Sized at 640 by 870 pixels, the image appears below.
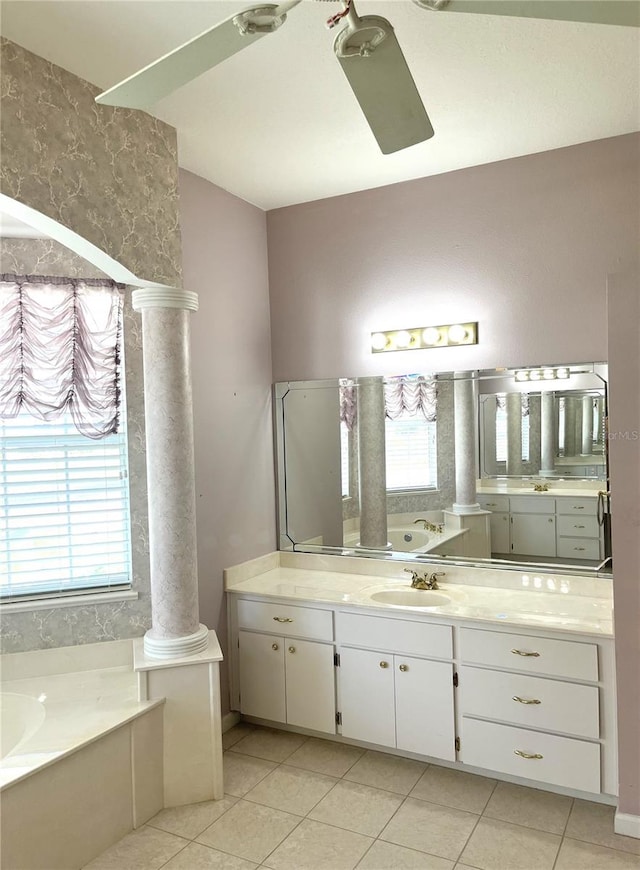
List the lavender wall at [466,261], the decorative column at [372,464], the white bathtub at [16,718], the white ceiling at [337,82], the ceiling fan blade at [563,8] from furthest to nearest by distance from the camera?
the decorative column at [372,464]
the lavender wall at [466,261]
the white bathtub at [16,718]
the white ceiling at [337,82]
the ceiling fan blade at [563,8]

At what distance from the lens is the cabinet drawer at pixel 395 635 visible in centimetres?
291

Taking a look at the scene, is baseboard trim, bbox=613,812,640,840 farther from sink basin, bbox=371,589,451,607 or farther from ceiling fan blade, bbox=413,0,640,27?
ceiling fan blade, bbox=413,0,640,27

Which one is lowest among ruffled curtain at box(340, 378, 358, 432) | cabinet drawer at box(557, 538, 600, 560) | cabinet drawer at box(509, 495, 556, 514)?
cabinet drawer at box(557, 538, 600, 560)

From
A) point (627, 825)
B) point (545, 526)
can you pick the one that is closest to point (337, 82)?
point (545, 526)

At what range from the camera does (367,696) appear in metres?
3.09

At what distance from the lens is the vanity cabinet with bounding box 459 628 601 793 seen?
8.60 ft

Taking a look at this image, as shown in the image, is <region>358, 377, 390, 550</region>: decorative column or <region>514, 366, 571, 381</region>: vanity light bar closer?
<region>514, 366, 571, 381</region>: vanity light bar

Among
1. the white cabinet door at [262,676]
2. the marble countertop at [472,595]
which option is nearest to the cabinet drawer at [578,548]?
the marble countertop at [472,595]

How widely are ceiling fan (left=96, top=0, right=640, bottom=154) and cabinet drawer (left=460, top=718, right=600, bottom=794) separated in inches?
94.7

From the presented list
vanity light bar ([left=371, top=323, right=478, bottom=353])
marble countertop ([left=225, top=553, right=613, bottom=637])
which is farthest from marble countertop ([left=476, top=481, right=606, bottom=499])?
vanity light bar ([left=371, top=323, right=478, bottom=353])

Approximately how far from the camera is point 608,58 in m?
2.34

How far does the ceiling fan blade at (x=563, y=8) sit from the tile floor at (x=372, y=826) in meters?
2.64

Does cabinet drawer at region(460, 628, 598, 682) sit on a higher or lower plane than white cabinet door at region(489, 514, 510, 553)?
lower

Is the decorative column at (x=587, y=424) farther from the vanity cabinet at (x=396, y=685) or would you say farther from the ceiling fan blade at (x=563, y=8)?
the ceiling fan blade at (x=563, y=8)
